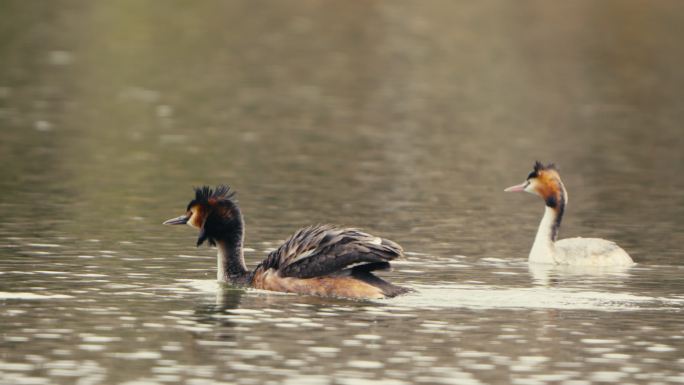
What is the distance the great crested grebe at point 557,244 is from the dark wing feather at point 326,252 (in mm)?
4736

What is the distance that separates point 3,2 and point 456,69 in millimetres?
27685

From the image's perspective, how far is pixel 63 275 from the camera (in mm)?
23500

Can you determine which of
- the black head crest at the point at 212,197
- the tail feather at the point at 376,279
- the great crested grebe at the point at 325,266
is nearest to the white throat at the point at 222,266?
the great crested grebe at the point at 325,266

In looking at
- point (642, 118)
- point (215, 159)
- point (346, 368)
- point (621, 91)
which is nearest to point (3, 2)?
point (621, 91)

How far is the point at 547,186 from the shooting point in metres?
28.1

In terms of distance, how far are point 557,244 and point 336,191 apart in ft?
23.6

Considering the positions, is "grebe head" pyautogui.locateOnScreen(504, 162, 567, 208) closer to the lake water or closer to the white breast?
the lake water

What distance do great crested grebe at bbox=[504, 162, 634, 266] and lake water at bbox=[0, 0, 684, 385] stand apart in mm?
284

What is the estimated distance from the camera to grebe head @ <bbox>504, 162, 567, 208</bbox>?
91.9 feet

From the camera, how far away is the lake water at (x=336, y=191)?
19.0 meters

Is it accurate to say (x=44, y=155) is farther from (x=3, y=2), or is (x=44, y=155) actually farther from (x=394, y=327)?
(x=3, y=2)

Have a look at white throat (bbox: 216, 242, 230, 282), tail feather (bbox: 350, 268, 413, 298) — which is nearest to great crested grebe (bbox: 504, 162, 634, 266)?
tail feather (bbox: 350, 268, 413, 298)

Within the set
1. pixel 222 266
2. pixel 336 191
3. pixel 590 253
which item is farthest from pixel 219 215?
pixel 336 191

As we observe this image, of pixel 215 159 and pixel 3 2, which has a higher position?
pixel 3 2
